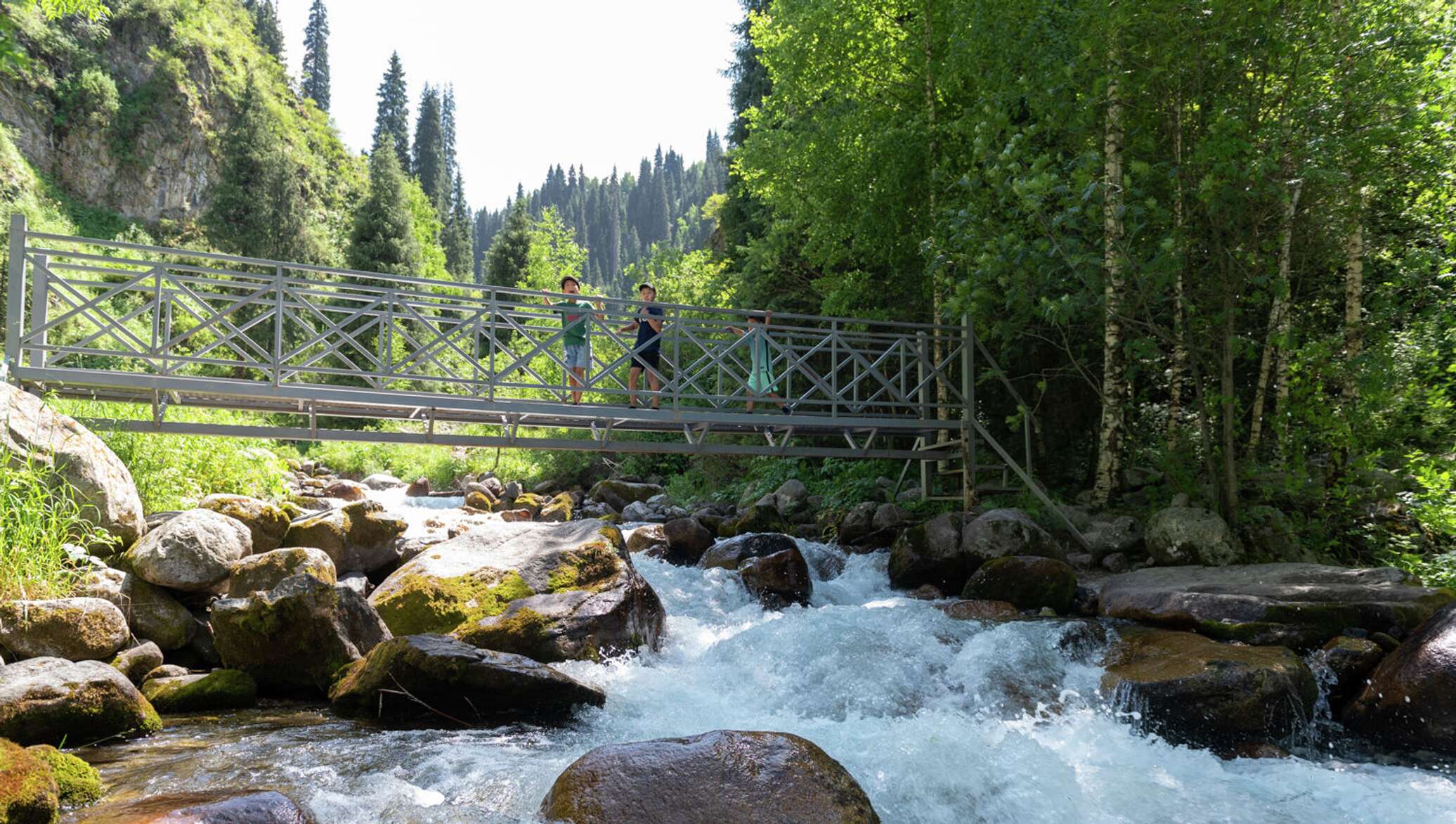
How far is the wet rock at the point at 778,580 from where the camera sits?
9.23 m

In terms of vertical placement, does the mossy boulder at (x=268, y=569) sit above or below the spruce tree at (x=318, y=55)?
below

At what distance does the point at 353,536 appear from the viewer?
8.34 m

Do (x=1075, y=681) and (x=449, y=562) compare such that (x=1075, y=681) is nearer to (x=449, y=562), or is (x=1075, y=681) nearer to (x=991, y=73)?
(x=449, y=562)

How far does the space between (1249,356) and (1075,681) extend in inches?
175

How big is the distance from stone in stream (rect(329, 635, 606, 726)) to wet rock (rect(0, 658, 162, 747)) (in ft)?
3.75

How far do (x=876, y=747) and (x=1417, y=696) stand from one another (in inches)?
134

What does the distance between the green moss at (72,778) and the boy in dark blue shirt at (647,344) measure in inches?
255

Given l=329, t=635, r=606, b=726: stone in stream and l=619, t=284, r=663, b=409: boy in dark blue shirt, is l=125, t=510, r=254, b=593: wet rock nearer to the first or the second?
l=329, t=635, r=606, b=726: stone in stream

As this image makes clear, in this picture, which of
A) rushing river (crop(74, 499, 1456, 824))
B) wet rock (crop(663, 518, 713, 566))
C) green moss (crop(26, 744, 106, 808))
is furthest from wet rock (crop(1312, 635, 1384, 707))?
green moss (crop(26, 744, 106, 808))

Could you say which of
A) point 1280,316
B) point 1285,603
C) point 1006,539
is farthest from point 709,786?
point 1280,316

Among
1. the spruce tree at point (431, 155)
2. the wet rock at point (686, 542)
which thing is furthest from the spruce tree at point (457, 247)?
the wet rock at point (686, 542)

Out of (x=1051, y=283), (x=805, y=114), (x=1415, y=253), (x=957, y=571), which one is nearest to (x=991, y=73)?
(x=1051, y=283)

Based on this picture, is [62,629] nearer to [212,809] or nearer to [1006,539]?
[212,809]

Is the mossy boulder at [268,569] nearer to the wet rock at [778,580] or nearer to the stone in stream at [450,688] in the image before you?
the stone in stream at [450,688]
